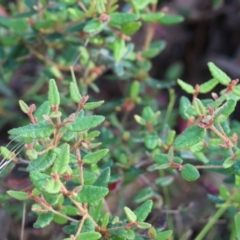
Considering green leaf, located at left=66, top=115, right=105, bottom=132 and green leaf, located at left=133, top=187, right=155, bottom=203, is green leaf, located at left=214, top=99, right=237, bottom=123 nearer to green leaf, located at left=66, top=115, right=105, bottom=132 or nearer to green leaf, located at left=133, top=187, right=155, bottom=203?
green leaf, located at left=66, top=115, right=105, bottom=132

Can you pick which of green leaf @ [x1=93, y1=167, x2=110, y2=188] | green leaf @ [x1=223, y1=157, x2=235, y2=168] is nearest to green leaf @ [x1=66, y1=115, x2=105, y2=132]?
green leaf @ [x1=93, y1=167, x2=110, y2=188]

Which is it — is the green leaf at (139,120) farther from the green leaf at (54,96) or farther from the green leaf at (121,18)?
the green leaf at (54,96)

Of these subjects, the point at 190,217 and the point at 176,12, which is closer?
the point at 190,217

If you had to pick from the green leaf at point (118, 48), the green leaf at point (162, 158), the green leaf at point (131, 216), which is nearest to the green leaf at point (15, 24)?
the green leaf at point (118, 48)

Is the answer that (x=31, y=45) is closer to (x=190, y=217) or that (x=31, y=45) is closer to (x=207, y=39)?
(x=190, y=217)

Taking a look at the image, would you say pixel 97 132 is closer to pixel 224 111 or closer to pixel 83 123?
pixel 83 123

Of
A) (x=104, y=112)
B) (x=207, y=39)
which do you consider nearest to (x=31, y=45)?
(x=104, y=112)
